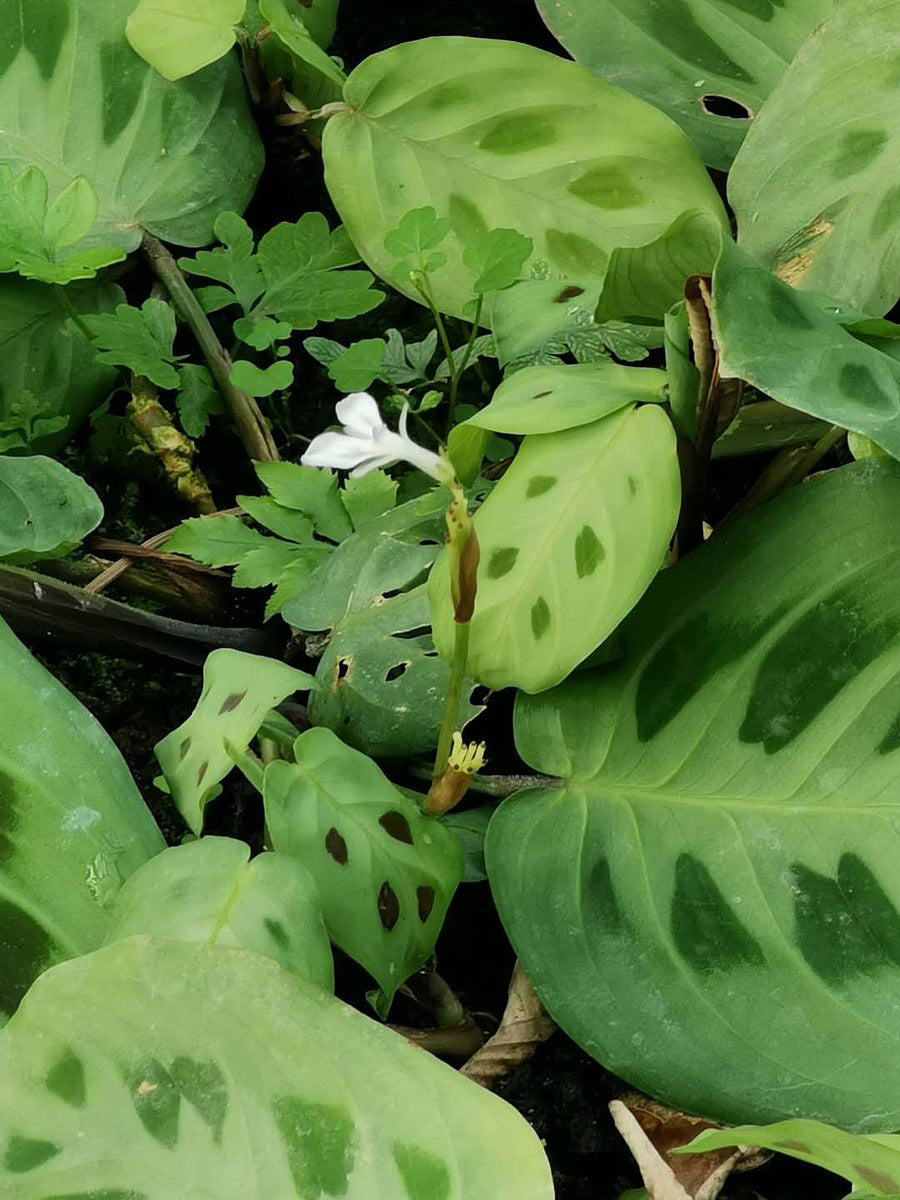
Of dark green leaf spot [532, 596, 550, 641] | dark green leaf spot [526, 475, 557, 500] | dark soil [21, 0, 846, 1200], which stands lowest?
dark soil [21, 0, 846, 1200]

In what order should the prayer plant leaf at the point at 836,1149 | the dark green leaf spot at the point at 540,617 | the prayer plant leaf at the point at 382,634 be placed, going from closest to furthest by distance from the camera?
the prayer plant leaf at the point at 836,1149 → the dark green leaf spot at the point at 540,617 → the prayer plant leaf at the point at 382,634

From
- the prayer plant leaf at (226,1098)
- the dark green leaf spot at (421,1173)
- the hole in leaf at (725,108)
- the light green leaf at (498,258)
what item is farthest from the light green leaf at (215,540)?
the hole in leaf at (725,108)

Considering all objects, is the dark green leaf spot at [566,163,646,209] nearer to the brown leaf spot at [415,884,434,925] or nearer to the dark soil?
the dark soil

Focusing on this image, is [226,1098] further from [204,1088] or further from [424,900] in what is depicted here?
[424,900]

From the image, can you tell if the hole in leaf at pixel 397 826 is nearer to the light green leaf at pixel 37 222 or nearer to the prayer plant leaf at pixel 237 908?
the prayer plant leaf at pixel 237 908

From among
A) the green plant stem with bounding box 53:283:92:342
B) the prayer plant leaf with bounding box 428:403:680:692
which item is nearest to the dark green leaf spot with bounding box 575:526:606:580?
the prayer plant leaf with bounding box 428:403:680:692

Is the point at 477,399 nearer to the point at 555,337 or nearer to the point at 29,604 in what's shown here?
the point at 555,337

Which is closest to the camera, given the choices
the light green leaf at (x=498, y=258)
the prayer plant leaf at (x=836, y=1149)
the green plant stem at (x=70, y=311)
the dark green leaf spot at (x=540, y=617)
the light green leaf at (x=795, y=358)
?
the prayer plant leaf at (x=836, y=1149)
